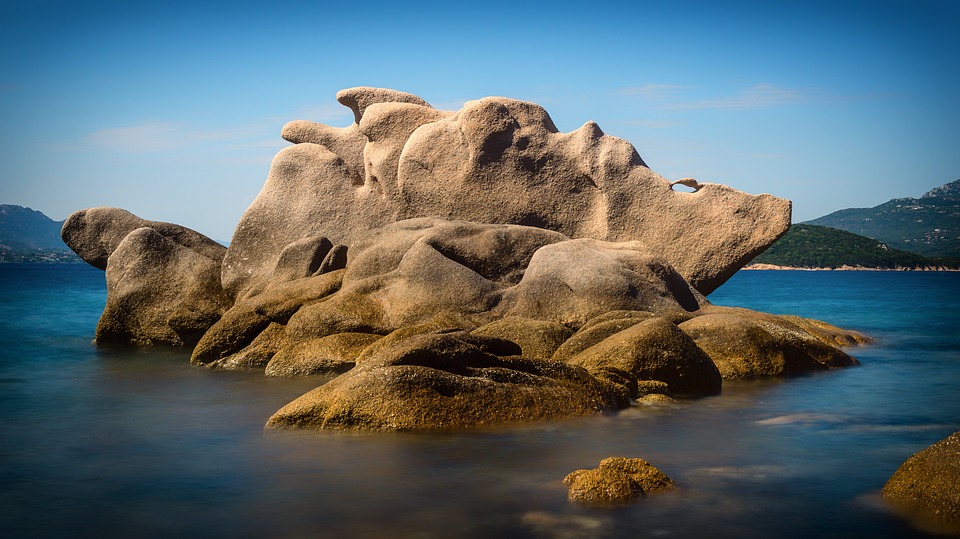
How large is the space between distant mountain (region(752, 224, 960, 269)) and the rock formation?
104247mm

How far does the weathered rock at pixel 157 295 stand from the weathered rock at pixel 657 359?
9.70 m

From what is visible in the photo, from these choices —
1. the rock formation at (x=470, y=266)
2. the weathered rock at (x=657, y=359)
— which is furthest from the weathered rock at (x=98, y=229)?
the weathered rock at (x=657, y=359)

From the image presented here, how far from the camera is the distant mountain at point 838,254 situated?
11906cm

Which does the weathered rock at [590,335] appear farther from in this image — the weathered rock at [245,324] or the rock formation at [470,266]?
the weathered rock at [245,324]

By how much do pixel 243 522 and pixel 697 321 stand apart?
910 cm

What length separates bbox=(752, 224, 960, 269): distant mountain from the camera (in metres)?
119

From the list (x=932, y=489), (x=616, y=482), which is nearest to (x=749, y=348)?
(x=932, y=489)

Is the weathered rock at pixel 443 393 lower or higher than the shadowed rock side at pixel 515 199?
lower

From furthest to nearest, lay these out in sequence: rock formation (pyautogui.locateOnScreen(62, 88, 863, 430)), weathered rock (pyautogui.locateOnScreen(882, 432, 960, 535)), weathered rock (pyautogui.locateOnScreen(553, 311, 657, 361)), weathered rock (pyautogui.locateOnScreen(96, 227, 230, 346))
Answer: weathered rock (pyautogui.locateOnScreen(96, 227, 230, 346)) < weathered rock (pyautogui.locateOnScreen(553, 311, 657, 361)) < rock formation (pyautogui.locateOnScreen(62, 88, 863, 430)) < weathered rock (pyautogui.locateOnScreen(882, 432, 960, 535))

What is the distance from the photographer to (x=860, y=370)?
15.5 metres

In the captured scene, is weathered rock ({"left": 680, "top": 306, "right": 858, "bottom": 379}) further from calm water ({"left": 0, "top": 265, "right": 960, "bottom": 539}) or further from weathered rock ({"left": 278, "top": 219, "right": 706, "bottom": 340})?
weathered rock ({"left": 278, "top": 219, "right": 706, "bottom": 340})

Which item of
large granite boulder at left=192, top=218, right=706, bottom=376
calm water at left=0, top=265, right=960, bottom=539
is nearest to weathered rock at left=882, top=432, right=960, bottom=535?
calm water at left=0, top=265, right=960, bottom=539

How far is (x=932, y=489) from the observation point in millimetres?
7180

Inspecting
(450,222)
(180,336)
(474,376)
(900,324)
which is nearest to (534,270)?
(450,222)
